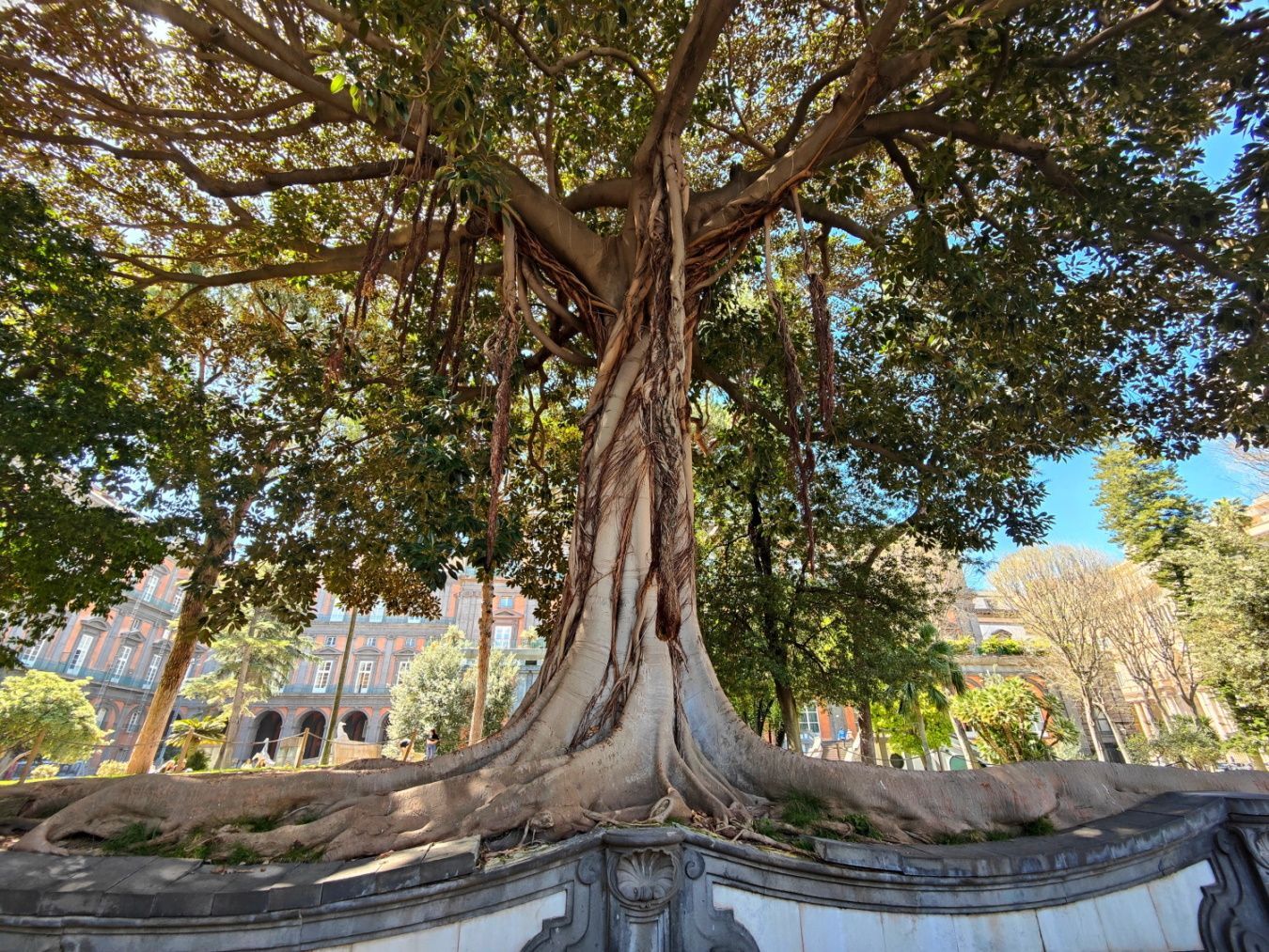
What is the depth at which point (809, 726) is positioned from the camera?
115 ft

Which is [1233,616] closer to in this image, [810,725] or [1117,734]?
[1117,734]

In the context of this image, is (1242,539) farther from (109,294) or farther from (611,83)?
(109,294)

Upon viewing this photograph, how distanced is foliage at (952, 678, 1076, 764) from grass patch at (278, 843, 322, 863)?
21.3 meters

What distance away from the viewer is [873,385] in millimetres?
7625

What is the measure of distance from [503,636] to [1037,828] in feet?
121

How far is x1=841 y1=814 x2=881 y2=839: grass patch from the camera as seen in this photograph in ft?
10.5

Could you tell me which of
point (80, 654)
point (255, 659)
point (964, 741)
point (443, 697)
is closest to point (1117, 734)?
point (964, 741)

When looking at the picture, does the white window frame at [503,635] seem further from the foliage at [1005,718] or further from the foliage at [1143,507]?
the foliage at [1143,507]

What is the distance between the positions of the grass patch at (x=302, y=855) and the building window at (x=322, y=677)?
131 feet

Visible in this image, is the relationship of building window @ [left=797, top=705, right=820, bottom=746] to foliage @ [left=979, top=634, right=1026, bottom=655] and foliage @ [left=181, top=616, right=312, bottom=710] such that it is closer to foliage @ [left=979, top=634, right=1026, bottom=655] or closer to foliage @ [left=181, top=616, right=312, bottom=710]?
foliage @ [left=979, top=634, right=1026, bottom=655]

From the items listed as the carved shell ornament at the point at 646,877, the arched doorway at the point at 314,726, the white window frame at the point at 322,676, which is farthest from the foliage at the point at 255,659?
the carved shell ornament at the point at 646,877

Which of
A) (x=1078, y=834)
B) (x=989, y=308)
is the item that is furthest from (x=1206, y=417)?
(x=1078, y=834)

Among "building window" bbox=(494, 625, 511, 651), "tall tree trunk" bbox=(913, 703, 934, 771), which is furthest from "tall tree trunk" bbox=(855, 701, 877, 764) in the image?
"building window" bbox=(494, 625, 511, 651)

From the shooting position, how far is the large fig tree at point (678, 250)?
3.64 m
